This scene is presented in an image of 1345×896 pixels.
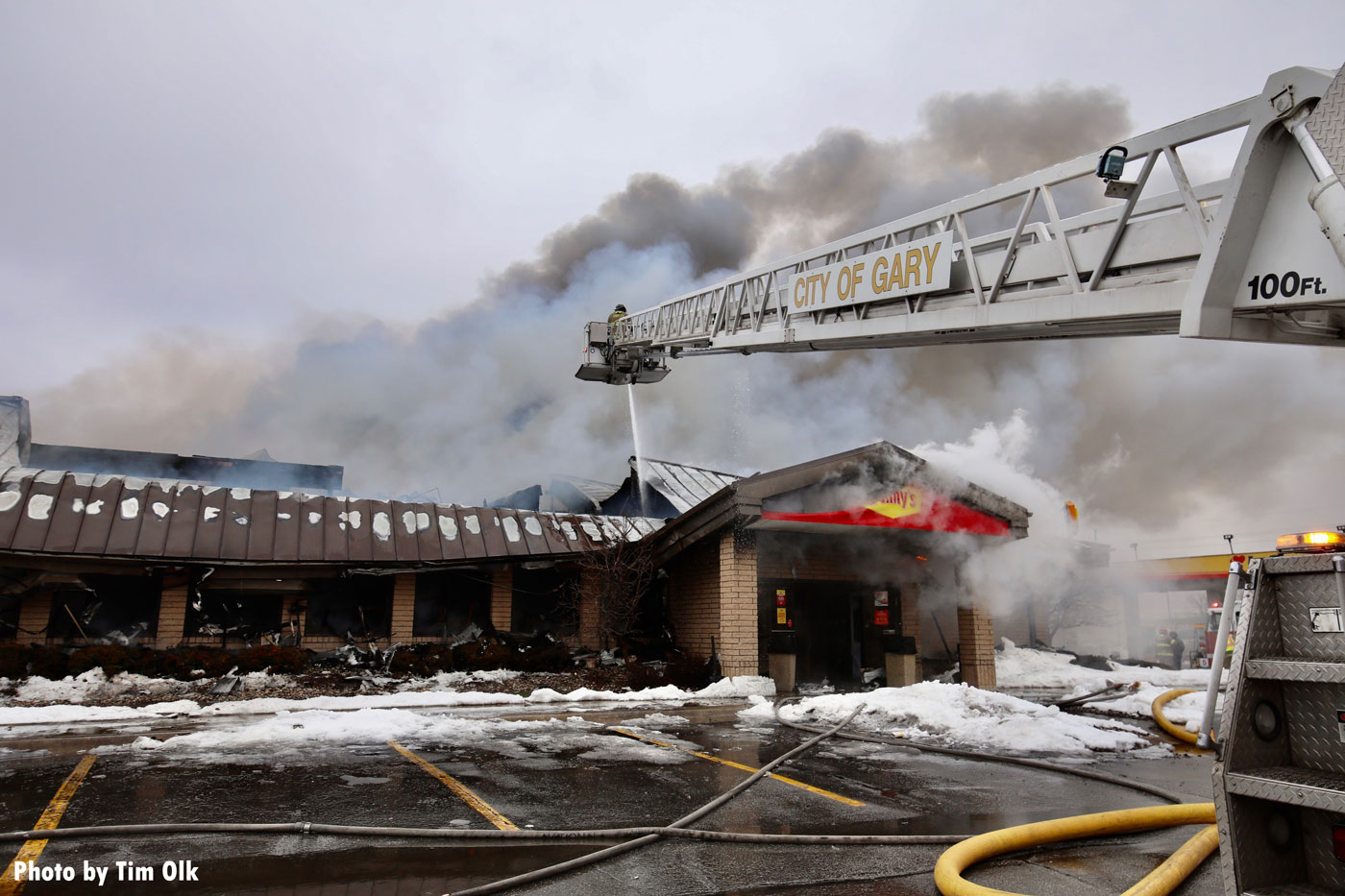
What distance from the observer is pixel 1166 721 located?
9719 millimetres

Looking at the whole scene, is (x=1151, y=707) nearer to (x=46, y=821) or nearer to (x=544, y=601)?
(x=544, y=601)

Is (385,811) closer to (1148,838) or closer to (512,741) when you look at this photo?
(512,741)

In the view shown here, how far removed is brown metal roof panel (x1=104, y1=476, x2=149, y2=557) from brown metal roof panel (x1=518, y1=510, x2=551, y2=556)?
657 cm

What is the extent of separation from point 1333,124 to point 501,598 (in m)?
14.9

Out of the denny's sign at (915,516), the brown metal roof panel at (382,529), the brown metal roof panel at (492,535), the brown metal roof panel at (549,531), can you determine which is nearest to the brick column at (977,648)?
the denny's sign at (915,516)

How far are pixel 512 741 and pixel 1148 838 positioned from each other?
5.69m

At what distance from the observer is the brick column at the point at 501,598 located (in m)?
16.2

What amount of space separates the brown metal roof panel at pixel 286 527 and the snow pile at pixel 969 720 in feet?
27.7

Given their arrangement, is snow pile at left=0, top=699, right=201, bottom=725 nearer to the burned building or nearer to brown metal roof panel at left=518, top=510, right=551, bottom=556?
the burned building

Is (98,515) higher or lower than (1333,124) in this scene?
lower

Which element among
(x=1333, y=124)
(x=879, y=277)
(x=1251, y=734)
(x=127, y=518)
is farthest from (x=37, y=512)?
(x=1333, y=124)

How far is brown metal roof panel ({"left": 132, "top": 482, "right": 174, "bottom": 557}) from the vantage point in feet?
43.2

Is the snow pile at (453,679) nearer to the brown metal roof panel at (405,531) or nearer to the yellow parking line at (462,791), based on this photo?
the brown metal roof panel at (405,531)

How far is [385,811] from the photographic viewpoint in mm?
5230
